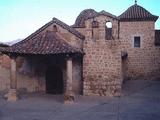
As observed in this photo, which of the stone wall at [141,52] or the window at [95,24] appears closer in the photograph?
the window at [95,24]

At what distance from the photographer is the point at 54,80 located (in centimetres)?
2050

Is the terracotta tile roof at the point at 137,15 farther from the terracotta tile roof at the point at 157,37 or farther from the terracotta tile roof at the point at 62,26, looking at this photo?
the terracotta tile roof at the point at 62,26

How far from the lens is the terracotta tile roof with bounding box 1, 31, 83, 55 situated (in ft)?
56.0

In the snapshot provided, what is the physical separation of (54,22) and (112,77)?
5083 mm

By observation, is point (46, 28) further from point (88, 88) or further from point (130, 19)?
point (130, 19)

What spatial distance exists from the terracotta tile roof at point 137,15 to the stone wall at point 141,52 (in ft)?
1.19

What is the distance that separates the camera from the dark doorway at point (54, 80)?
2039 centimetres

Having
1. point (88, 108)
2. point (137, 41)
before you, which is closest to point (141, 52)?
point (137, 41)

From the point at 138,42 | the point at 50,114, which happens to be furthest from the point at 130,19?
the point at 50,114

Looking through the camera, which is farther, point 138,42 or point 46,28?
point 138,42

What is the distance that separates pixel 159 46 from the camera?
25.6 m

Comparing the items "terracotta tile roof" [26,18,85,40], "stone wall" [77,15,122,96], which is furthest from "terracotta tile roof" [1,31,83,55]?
"stone wall" [77,15,122,96]

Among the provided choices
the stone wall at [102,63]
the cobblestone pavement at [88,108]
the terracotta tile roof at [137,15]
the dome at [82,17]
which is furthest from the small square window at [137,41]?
the stone wall at [102,63]

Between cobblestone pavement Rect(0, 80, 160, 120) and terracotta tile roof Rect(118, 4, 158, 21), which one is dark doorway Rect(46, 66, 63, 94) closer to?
cobblestone pavement Rect(0, 80, 160, 120)
